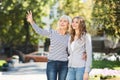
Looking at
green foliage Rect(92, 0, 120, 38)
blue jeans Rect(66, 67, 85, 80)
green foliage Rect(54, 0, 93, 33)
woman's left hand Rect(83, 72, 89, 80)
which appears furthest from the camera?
green foliage Rect(54, 0, 93, 33)

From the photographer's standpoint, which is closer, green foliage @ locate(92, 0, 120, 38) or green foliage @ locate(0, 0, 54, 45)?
green foliage @ locate(92, 0, 120, 38)

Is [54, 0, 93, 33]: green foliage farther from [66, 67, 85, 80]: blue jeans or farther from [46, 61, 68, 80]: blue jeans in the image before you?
[66, 67, 85, 80]: blue jeans

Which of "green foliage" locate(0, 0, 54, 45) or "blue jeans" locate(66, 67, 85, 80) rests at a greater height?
"blue jeans" locate(66, 67, 85, 80)

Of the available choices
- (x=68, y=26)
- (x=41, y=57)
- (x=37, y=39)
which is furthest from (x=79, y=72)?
(x=37, y=39)

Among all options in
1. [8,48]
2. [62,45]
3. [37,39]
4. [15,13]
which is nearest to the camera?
[62,45]

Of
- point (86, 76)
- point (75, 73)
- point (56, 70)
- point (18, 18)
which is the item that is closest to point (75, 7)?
point (18, 18)

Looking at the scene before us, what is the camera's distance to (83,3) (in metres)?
49.4

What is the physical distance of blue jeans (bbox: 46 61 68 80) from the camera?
7879 mm

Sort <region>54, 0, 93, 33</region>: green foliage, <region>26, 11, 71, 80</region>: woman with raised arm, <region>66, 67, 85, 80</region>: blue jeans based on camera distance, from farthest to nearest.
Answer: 1. <region>54, 0, 93, 33</region>: green foliage
2. <region>26, 11, 71, 80</region>: woman with raised arm
3. <region>66, 67, 85, 80</region>: blue jeans

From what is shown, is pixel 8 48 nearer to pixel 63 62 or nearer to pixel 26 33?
pixel 26 33

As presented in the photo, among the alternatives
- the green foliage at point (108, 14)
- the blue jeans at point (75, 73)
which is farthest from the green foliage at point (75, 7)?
the blue jeans at point (75, 73)

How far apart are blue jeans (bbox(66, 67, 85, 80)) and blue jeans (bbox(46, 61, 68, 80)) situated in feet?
1.39

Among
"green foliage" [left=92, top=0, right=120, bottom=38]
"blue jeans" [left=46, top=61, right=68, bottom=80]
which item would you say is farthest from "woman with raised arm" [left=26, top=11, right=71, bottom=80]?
"green foliage" [left=92, top=0, right=120, bottom=38]

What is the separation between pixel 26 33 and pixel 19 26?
4.32 ft
